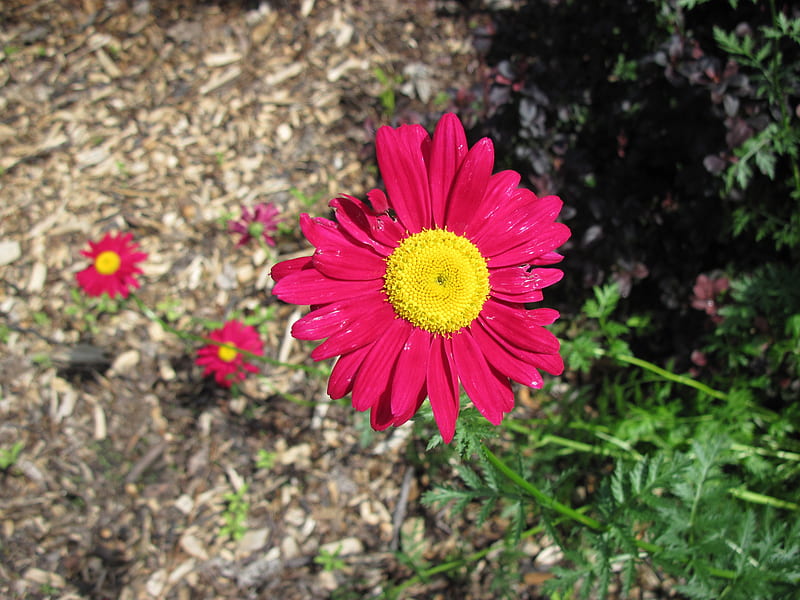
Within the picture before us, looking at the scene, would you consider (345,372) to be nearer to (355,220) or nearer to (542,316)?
(355,220)

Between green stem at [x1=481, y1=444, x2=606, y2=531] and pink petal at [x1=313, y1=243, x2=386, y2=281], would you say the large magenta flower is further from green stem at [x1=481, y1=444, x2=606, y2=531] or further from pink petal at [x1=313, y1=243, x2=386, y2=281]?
green stem at [x1=481, y1=444, x2=606, y2=531]

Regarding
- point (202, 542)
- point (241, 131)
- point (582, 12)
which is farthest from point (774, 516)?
point (241, 131)

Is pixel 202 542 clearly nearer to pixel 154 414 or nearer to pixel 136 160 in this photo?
pixel 154 414

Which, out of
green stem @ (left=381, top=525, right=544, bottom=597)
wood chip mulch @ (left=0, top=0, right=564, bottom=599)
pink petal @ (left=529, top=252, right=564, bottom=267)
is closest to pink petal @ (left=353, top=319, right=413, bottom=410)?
pink petal @ (left=529, top=252, right=564, bottom=267)

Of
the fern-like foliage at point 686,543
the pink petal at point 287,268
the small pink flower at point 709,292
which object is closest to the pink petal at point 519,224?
the pink petal at point 287,268

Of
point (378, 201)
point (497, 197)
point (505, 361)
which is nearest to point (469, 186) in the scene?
point (497, 197)

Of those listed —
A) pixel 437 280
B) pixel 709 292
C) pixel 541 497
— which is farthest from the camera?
pixel 709 292

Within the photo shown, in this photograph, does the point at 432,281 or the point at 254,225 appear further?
the point at 254,225
